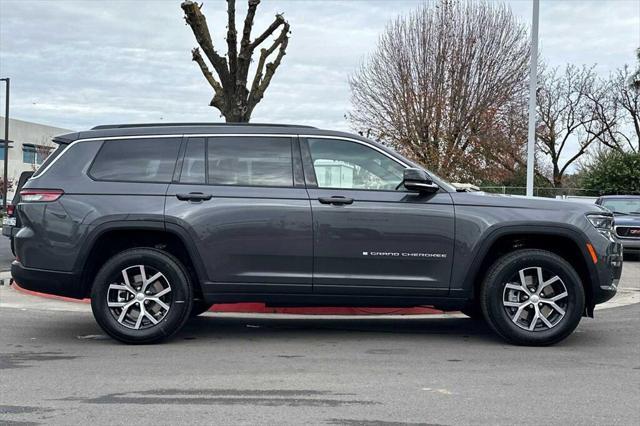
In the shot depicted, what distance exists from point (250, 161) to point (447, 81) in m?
24.8

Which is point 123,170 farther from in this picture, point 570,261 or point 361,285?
point 570,261

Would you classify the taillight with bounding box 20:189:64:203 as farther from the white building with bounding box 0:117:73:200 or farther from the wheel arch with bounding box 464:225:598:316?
the white building with bounding box 0:117:73:200

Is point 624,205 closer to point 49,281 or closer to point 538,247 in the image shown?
point 538,247

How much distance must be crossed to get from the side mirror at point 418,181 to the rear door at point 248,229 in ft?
2.84

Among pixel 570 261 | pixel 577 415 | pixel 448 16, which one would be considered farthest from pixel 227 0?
pixel 448 16

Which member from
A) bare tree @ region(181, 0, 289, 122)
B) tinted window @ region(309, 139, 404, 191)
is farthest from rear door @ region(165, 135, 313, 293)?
bare tree @ region(181, 0, 289, 122)

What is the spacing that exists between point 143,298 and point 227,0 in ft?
18.7

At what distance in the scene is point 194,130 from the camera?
650cm

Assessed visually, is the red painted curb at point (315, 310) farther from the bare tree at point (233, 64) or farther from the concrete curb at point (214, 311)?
the bare tree at point (233, 64)

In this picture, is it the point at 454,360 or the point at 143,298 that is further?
the point at 143,298

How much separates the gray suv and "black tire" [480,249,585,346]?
0.01 m

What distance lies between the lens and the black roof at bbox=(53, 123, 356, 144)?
6480 millimetres

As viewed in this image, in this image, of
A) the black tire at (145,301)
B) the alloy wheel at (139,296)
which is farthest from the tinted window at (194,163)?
the alloy wheel at (139,296)

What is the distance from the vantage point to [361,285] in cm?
619
